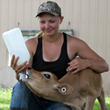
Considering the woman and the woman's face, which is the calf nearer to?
the woman

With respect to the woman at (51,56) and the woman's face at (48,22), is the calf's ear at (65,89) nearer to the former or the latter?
the woman at (51,56)

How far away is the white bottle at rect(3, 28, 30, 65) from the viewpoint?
3215mm

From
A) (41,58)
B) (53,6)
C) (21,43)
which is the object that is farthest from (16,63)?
(53,6)

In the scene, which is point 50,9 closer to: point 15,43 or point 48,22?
point 48,22

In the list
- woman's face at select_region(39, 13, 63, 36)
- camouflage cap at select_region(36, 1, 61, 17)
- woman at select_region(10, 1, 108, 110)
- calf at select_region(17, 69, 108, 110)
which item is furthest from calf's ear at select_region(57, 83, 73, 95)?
camouflage cap at select_region(36, 1, 61, 17)

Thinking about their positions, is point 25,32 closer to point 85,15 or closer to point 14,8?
point 14,8

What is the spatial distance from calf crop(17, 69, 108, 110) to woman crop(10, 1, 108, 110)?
0.33ft

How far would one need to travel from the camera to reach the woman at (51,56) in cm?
367

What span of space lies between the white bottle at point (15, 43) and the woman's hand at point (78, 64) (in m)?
0.70

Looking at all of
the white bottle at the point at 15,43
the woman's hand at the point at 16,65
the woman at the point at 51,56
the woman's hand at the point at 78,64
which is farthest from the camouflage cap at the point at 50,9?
the woman's hand at the point at 16,65

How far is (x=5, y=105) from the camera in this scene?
5.50 metres

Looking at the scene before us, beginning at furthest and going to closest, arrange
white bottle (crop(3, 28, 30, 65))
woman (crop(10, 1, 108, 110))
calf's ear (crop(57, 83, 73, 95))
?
woman (crop(10, 1, 108, 110))
calf's ear (crop(57, 83, 73, 95))
white bottle (crop(3, 28, 30, 65))

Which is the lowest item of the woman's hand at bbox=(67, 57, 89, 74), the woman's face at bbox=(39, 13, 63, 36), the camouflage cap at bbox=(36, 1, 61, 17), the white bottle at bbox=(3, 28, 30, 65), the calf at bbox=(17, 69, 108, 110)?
the calf at bbox=(17, 69, 108, 110)

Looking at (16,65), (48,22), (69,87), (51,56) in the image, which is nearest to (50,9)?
(48,22)
